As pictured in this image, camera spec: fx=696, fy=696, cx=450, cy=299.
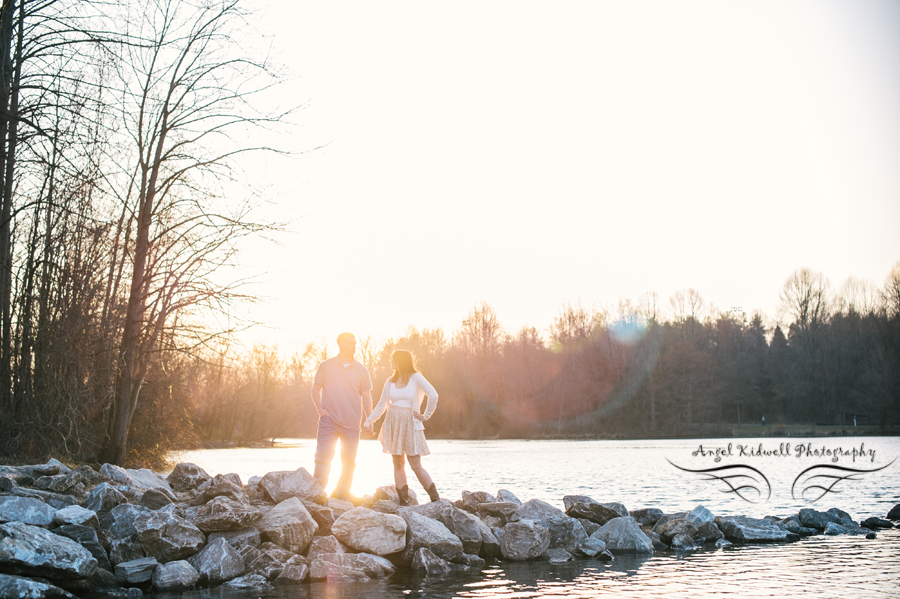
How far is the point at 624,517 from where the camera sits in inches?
355

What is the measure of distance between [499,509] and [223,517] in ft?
12.4

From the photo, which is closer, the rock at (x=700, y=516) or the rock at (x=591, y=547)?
the rock at (x=591, y=547)

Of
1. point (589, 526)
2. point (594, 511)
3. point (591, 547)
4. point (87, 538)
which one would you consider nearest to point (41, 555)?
point (87, 538)

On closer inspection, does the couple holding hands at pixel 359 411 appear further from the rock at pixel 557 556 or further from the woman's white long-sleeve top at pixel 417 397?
the rock at pixel 557 556

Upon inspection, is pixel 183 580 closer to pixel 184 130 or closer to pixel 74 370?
pixel 74 370

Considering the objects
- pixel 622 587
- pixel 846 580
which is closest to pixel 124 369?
pixel 622 587

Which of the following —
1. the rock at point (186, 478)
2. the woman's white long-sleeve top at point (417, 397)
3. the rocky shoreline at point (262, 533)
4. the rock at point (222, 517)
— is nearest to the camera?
the rocky shoreline at point (262, 533)

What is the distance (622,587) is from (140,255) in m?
10.3

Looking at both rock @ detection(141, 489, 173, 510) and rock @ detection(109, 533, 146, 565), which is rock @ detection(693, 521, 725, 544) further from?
rock @ detection(109, 533, 146, 565)

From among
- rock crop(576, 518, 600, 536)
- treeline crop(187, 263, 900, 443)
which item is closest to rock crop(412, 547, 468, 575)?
rock crop(576, 518, 600, 536)

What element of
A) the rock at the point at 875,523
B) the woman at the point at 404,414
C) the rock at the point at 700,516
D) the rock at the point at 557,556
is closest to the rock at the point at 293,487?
the woman at the point at 404,414

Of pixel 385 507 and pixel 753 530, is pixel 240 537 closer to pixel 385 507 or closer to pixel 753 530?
pixel 385 507

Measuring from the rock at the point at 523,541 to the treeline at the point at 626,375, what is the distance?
46.7 m

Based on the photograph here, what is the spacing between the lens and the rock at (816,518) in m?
10.0
